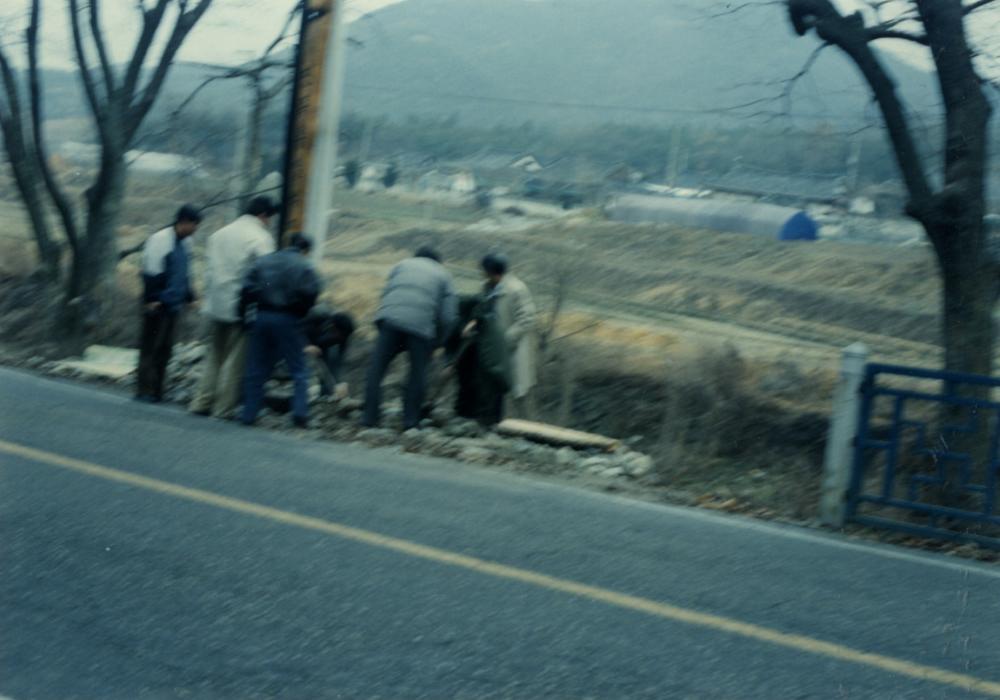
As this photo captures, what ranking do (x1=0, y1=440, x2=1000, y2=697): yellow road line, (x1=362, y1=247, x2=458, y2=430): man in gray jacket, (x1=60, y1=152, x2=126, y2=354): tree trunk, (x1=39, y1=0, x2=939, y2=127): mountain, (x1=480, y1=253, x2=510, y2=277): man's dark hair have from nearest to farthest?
(x1=0, y1=440, x2=1000, y2=697): yellow road line
(x1=362, y1=247, x2=458, y2=430): man in gray jacket
(x1=480, y1=253, x2=510, y2=277): man's dark hair
(x1=60, y1=152, x2=126, y2=354): tree trunk
(x1=39, y1=0, x2=939, y2=127): mountain

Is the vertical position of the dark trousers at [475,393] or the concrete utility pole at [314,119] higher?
the concrete utility pole at [314,119]

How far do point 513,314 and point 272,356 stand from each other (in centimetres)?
234

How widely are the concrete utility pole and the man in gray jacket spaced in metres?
1.92

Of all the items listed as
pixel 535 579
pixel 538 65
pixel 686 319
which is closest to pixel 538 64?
pixel 538 65

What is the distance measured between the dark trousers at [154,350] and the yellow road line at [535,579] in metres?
4.12

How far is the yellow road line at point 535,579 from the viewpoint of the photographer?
5.58 metres

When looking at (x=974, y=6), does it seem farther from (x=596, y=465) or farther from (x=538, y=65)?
(x=538, y=65)

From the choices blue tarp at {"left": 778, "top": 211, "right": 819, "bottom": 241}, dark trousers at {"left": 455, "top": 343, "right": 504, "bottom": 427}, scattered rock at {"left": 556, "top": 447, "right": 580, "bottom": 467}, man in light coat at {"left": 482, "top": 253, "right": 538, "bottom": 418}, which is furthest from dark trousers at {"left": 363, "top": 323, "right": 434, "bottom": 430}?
blue tarp at {"left": 778, "top": 211, "right": 819, "bottom": 241}

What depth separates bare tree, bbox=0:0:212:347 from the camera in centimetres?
1912

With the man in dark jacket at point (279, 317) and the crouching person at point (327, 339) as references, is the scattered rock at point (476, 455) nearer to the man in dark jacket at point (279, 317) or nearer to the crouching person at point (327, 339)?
the man in dark jacket at point (279, 317)

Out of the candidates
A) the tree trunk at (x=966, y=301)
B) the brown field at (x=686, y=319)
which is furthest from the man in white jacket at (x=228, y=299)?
the tree trunk at (x=966, y=301)

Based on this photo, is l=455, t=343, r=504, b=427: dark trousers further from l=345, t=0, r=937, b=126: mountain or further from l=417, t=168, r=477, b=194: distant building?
l=345, t=0, r=937, b=126: mountain

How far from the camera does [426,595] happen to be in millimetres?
6305

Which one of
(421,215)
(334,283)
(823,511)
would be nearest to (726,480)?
(823,511)
